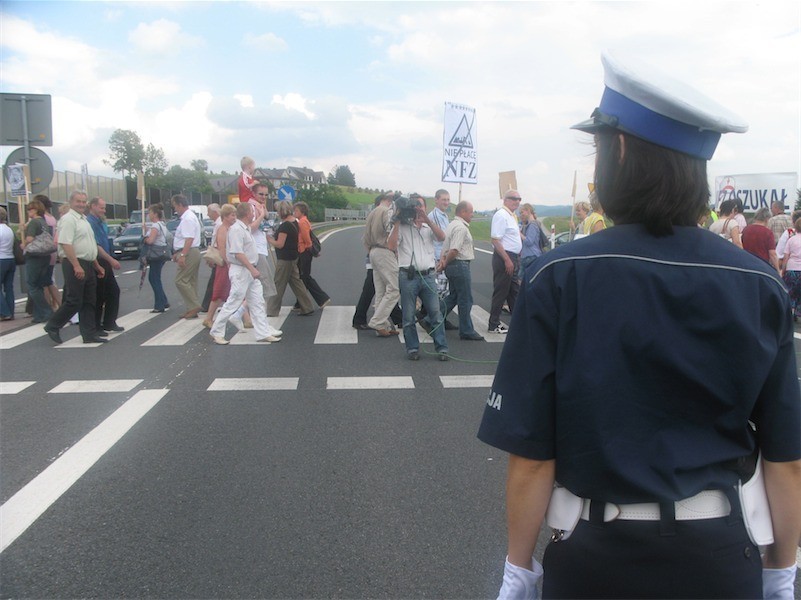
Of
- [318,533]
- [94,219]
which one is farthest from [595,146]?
[94,219]

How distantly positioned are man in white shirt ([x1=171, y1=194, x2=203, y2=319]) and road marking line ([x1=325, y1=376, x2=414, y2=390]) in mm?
4859

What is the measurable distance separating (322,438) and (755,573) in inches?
166

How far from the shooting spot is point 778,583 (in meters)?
1.61

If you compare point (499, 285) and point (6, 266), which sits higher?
point (6, 266)

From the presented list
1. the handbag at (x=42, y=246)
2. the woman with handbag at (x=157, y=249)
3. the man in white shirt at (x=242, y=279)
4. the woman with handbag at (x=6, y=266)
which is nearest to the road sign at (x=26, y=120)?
the woman with handbag at (x=6, y=266)

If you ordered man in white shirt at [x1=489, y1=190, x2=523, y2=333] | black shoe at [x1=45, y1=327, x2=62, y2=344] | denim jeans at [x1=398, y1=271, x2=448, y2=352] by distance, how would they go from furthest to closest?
man in white shirt at [x1=489, y1=190, x2=523, y2=333] → black shoe at [x1=45, y1=327, x2=62, y2=344] → denim jeans at [x1=398, y1=271, x2=448, y2=352]

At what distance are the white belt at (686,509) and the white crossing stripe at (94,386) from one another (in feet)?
20.9

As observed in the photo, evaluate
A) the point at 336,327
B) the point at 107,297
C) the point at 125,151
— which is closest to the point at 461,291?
the point at 336,327

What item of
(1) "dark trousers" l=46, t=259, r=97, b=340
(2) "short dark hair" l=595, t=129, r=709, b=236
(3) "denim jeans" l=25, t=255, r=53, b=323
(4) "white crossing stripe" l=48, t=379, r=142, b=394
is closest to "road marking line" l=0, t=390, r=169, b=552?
(4) "white crossing stripe" l=48, t=379, r=142, b=394

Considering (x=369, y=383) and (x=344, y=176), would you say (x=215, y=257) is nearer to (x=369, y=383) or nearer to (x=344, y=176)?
(x=369, y=383)

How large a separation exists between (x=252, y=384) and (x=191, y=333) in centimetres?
332

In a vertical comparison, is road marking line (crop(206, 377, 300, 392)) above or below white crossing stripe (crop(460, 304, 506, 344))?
above

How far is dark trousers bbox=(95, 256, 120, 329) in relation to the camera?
33.5 feet

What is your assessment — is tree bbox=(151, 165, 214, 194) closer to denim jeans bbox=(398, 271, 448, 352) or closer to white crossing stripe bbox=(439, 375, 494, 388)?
denim jeans bbox=(398, 271, 448, 352)
